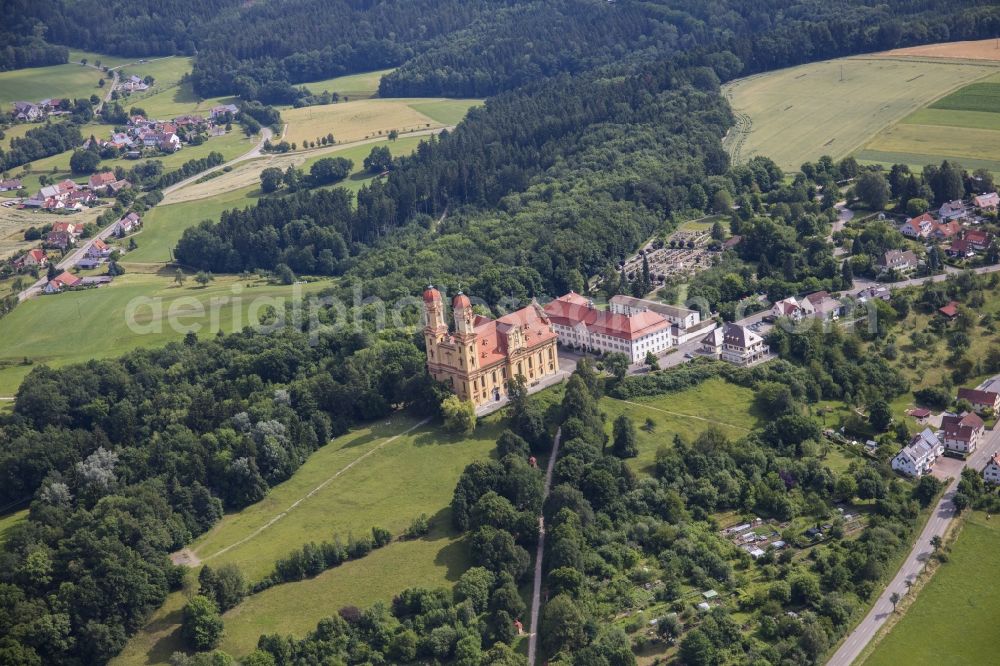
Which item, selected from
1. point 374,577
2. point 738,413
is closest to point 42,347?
point 374,577

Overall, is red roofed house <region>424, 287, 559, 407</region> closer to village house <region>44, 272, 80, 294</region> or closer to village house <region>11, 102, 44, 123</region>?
village house <region>44, 272, 80, 294</region>

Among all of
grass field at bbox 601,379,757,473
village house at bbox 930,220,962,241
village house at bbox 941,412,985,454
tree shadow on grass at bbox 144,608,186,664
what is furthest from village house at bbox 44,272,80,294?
village house at bbox 941,412,985,454

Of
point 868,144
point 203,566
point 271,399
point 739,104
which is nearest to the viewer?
point 203,566

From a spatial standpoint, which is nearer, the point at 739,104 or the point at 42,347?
the point at 42,347

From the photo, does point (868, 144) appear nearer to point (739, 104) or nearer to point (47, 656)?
point (739, 104)

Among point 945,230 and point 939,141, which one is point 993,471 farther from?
point 939,141

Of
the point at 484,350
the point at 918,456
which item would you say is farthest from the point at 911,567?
the point at 484,350
